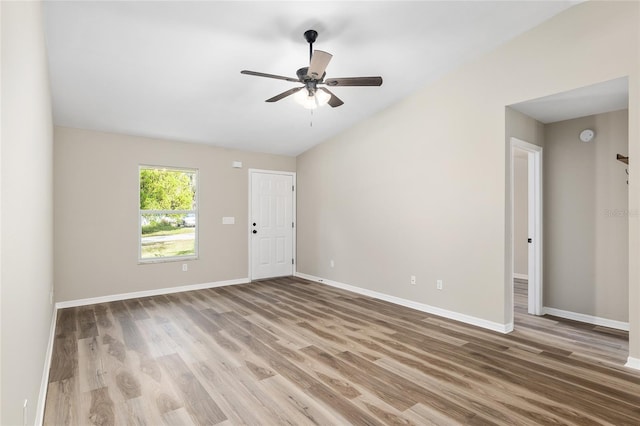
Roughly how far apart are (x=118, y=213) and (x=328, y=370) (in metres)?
4.06

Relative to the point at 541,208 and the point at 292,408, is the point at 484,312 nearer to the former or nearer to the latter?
the point at 541,208

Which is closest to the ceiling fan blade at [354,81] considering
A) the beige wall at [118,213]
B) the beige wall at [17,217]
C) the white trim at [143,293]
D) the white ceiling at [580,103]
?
the white ceiling at [580,103]

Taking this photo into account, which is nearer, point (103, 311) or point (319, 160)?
point (103, 311)

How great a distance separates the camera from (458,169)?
4184 millimetres

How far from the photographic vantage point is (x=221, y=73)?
3.72 metres

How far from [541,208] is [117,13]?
5.10 metres

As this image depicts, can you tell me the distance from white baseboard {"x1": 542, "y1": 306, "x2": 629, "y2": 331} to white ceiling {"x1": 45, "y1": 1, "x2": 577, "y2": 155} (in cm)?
343

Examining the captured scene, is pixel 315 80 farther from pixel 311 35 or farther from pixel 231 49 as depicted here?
pixel 231 49

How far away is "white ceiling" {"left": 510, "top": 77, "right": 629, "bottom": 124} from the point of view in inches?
127

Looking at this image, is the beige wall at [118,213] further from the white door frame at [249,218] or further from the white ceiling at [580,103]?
the white ceiling at [580,103]

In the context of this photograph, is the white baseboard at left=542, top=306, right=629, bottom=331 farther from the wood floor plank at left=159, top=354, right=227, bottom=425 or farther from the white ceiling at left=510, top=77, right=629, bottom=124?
the wood floor plank at left=159, top=354, right=227, bottom=425

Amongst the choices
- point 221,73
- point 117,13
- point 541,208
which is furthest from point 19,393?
point 541,208

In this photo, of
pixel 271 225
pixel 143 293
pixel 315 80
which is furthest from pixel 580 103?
pixel 143 293

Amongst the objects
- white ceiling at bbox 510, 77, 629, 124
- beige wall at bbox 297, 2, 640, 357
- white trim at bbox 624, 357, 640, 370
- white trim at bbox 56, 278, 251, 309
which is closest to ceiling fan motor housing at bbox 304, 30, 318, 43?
beige wall at bbox 297, 2, 640, 357
